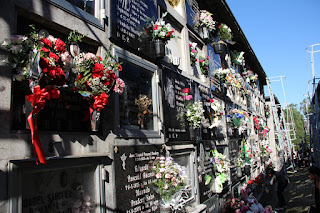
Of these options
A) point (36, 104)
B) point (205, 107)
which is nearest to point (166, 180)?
point (36, 104)

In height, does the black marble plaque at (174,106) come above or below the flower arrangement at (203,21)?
below

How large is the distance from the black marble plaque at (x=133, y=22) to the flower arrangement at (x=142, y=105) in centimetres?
103

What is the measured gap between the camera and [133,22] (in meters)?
5.58

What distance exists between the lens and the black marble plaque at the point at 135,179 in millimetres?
4461

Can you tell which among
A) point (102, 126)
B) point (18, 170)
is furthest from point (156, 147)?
point (18, 170)

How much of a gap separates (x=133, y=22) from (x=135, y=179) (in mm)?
3218

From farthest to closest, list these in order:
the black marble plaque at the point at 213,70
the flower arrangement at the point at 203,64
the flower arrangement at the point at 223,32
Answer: the flower arrangement at the point at 223,32
the black marble plaque at the point at 213,70
the flower arrangement at the point at 203,64

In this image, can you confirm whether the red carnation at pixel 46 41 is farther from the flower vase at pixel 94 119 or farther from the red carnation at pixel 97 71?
the flower vase at pixel 94 119

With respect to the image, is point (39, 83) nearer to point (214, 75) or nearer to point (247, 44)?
point (214, 75)

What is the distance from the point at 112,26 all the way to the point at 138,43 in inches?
36.5

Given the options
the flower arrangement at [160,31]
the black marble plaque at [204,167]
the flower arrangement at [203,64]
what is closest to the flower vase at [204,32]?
the flower arrangement at [203,64]

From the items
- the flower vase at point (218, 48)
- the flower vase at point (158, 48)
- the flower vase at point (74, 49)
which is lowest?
the flower vase at point (74, 49)

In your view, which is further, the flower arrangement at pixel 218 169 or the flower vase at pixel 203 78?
the flower vase at pixel 203 78

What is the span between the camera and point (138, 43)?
5699 mm
